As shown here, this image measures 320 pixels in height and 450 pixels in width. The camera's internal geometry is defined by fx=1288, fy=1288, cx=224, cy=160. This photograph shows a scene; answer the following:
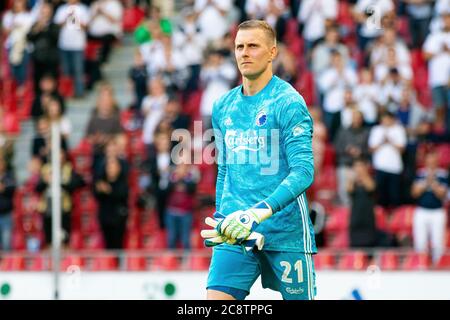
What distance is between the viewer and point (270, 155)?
29.0 ft

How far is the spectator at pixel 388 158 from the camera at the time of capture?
686 inches

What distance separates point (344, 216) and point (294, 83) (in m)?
2.43

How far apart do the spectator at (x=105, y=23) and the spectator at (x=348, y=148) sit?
18.4 feet

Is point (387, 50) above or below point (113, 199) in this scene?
above

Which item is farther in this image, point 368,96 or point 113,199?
point 368,96

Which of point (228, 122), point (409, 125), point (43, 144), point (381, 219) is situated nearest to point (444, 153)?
point (409, 125)

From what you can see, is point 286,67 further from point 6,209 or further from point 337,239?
point 6,209

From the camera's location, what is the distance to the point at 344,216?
17.4 meters

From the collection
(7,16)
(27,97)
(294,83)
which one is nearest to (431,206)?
(294,83)

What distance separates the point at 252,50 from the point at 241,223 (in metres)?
1.31

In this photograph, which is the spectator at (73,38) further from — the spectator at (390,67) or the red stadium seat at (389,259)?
the red stadium seat at (389,259)
